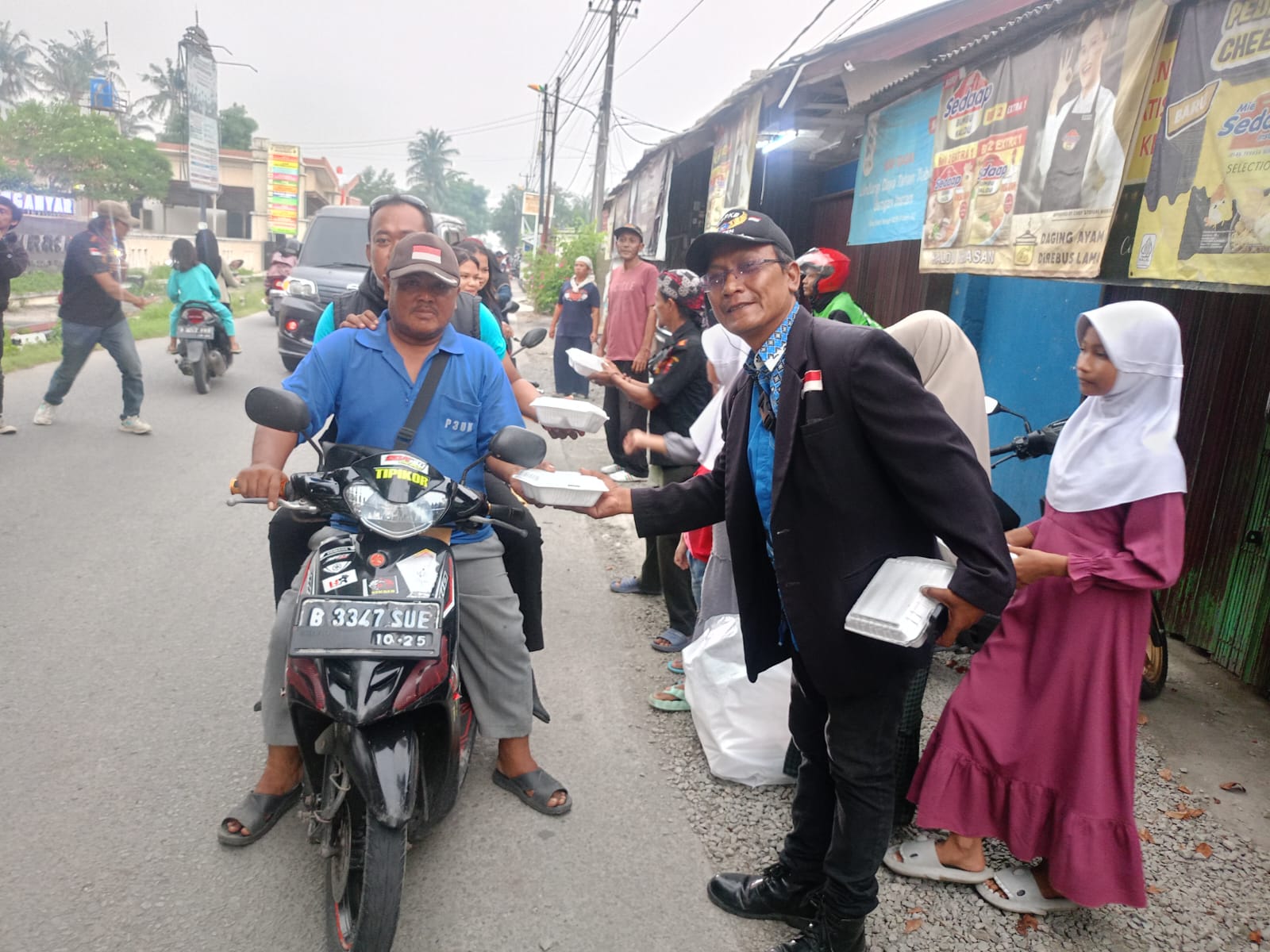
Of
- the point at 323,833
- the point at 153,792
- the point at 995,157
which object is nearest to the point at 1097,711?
the point at 323,833

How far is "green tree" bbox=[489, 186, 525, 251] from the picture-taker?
97181 mm

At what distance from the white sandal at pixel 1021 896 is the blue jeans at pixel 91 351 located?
300 inches

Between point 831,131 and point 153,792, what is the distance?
918 centimetres

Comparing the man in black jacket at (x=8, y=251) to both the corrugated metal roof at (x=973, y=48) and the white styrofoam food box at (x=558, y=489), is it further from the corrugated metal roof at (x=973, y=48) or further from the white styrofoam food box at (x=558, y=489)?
the corrugated metal roof at (x=973, y=48)

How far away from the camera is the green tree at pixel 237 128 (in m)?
64.6

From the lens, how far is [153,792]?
296 cm

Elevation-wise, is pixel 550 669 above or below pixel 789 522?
below

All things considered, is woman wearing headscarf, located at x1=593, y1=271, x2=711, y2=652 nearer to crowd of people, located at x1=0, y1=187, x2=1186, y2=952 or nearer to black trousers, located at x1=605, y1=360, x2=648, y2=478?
black trousers, located at x1=605, y1=360, x2=648, y2=478

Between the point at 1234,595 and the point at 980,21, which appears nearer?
the point at 1234,595

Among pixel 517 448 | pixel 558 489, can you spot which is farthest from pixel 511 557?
pixel 558 489

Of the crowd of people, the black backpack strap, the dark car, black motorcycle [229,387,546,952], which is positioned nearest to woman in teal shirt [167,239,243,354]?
the dark car

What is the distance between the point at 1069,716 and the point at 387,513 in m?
2.04

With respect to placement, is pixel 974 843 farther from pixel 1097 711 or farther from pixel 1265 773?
pixel 1265 773

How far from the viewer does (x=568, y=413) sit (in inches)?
103
